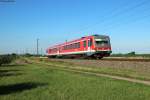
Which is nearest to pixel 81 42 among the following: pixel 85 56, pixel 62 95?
pixel 85 56

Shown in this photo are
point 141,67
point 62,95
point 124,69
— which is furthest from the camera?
point 124,69

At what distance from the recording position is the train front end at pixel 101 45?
1412 inches

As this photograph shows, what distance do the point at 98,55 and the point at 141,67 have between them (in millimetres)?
17167

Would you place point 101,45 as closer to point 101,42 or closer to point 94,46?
point 101,42

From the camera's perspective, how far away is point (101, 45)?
36344 millimetres

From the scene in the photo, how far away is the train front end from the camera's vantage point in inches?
1412

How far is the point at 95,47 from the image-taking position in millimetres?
35562

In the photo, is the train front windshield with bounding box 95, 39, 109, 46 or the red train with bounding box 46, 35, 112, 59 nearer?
the red train with bounding box 46, 35, 112, 59

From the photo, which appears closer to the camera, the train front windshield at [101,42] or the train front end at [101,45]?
the train front end at [101,45]

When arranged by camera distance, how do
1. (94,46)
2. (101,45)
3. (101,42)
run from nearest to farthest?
1. (94,46)
2. (101,45)
3. (101,42)

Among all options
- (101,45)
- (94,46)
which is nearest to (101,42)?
(101,45)

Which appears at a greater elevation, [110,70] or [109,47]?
[109,47]

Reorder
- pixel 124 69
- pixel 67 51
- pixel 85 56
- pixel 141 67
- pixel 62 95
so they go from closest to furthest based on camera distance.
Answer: pixel 62 95, pixel 141 67, pixel 124 69, pixel 85 56, pixel 67 51

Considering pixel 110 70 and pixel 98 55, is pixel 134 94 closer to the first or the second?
pixel 110 70
